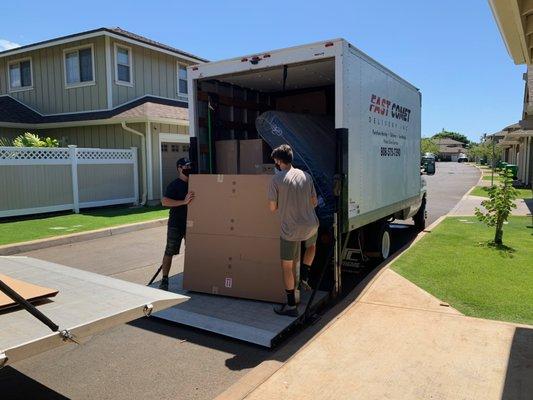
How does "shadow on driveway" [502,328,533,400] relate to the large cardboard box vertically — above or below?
below

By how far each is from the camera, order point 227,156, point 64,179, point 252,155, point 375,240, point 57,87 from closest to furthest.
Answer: point 252,155 → point 227,156 → point 375,240 → point 64,179 → point 57,87

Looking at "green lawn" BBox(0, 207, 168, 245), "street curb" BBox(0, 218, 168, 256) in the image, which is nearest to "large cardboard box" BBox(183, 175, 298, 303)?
"street curb" BBox(0, 218, 168, 256)

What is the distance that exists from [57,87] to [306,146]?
48.8 feet

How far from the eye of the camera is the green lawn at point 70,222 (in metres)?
10.2

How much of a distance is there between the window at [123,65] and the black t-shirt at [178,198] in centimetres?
1230

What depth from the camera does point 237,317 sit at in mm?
4984

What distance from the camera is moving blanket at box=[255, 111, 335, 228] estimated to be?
6.06 metres

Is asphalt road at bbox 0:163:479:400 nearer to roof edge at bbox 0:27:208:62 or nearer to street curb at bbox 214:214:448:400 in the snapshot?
street curb at bbox 214:214:448:400

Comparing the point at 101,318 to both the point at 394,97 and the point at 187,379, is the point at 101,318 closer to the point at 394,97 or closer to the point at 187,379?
the point at 187,379

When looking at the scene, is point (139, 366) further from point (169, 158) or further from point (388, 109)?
point (169, 158)

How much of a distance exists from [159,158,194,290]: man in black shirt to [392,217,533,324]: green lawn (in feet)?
10.5

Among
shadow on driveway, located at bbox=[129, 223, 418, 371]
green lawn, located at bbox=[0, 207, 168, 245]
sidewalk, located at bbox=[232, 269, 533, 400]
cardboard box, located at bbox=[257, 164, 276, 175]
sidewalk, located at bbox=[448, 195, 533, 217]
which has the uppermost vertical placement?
cardboard box, located at bbox=[257, 164, 276, 175]

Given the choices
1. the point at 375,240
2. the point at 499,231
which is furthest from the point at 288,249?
the point at 499,231

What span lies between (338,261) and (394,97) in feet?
10.6
